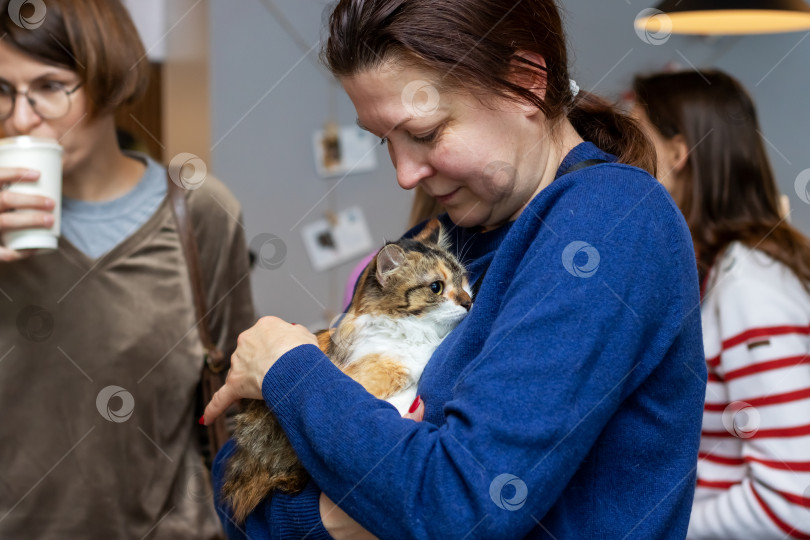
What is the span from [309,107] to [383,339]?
2496 mm

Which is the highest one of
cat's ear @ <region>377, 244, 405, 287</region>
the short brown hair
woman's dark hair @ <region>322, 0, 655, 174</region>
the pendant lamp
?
the pendant lamp

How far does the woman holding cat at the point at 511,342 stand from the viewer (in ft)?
2.75

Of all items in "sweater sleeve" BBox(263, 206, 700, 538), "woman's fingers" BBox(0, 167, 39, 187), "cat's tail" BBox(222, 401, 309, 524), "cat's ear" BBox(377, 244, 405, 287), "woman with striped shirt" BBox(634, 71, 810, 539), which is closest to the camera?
"sweater sleeve" BBox(263, 206, 700, 538)

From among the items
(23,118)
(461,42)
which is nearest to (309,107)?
(23,118)

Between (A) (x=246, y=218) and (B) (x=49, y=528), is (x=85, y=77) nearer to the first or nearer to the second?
(B) (x=49, y=528)

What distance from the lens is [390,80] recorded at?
1025mm

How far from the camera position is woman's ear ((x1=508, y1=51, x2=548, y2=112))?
1.05 metres

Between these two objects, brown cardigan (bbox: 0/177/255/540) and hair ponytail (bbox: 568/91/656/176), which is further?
brown cardigan (bbox: 0/177/255/540)

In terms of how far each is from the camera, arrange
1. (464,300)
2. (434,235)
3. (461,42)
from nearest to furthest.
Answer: (461,42) → (464,300) → (434,235)

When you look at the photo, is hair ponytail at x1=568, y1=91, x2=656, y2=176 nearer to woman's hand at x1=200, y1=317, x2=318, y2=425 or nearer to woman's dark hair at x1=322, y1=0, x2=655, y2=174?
woman's dark hair at x1=322, y1=0, x2=655, y2=174

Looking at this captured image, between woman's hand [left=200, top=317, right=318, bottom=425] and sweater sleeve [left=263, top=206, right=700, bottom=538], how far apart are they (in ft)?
0.46

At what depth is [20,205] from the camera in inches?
62.4

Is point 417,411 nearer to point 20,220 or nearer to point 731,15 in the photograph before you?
point 20,220

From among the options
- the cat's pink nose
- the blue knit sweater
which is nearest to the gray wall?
the cat's pink nose
